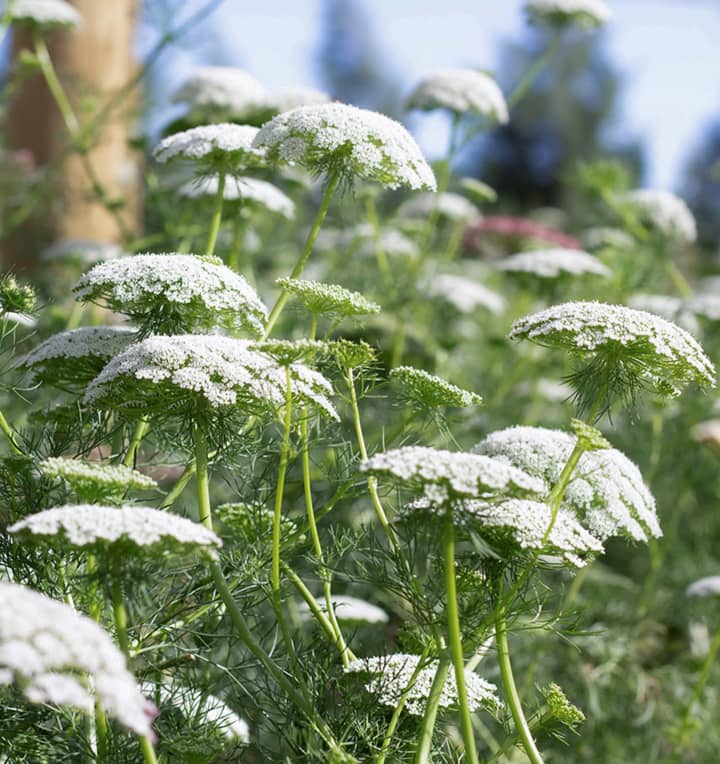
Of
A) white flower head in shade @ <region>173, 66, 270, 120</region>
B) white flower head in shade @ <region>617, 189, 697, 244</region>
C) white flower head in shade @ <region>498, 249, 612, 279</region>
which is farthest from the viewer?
white flower head in shade @ <region>617, 189, 697, 244</region>

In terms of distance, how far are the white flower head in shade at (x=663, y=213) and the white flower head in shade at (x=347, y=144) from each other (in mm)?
3556

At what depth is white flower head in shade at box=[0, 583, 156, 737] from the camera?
5.74 ft

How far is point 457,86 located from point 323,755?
348cm

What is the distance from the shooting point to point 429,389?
2926mm

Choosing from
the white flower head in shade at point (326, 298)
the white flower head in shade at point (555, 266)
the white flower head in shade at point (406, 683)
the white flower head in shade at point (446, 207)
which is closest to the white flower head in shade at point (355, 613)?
the white flower head in shade at point (406, 683)

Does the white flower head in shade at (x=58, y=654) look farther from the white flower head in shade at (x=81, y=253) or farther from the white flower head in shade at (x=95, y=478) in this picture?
the white flower head in shade at (x=81, y=253)

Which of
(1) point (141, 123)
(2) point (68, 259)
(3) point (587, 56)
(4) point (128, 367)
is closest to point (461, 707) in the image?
(4) point (128, 367)

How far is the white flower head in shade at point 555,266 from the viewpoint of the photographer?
5.63 metres

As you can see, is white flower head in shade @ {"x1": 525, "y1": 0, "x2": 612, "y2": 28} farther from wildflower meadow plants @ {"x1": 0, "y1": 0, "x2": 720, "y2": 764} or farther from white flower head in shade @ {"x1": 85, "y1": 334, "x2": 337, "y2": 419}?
white flower head in shade @ {"x1": 85, "y1": 334, "x2": 337, "y2": 419}

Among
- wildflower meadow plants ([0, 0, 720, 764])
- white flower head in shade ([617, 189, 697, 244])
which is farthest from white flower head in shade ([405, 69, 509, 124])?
white flower head in shade ([617, 189, 697, 244])

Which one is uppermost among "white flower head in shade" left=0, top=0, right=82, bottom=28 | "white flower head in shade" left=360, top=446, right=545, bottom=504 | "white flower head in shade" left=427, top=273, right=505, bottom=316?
"white flower head in shade" left=0, top=0, right=82, bottom=28

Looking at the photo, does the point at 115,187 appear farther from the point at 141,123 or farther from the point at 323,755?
the point at 323,755

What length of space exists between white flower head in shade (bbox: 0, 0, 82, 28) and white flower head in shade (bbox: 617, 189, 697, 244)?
11.2 feet

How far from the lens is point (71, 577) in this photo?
2.63 meters
